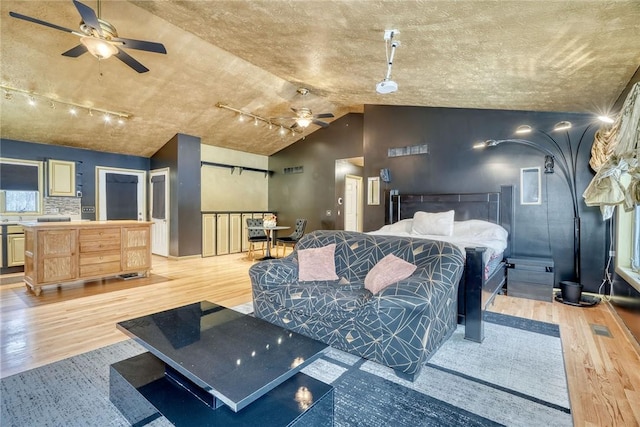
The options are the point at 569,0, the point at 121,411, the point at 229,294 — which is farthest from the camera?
the point at 229,294

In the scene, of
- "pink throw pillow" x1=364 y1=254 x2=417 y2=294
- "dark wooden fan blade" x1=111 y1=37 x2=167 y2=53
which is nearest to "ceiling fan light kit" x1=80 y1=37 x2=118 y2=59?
"dark wooden fan blade" x1=111 y1=37 x2=167 y2=53

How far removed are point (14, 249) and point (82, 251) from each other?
2072 mm

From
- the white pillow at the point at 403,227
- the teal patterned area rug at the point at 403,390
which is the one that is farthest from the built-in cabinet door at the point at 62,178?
the white pillow at the point at 403,227

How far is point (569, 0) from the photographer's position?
1.83 m

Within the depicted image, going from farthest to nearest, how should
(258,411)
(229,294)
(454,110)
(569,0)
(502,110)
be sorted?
1. (454,110)
2. (502,110)
3. (229,294)
4. (569,0)
5. (258,411)

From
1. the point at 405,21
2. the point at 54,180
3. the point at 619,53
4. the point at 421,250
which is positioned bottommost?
the point at 421,250

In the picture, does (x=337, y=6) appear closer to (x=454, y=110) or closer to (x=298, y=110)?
(x=298, y=110)

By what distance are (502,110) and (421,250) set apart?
3.16 metres

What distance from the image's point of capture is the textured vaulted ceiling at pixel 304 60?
2.26m

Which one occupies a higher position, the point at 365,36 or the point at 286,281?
the point at 365,36

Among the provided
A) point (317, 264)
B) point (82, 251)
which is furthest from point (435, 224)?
point (82, 251)

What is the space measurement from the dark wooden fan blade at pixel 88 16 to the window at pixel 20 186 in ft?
15.3

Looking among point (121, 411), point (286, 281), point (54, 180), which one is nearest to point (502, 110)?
point (286, 281)

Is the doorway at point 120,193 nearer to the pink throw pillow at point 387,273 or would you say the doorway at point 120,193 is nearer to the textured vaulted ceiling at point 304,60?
the textured vaulted ceiling at point 304,60
